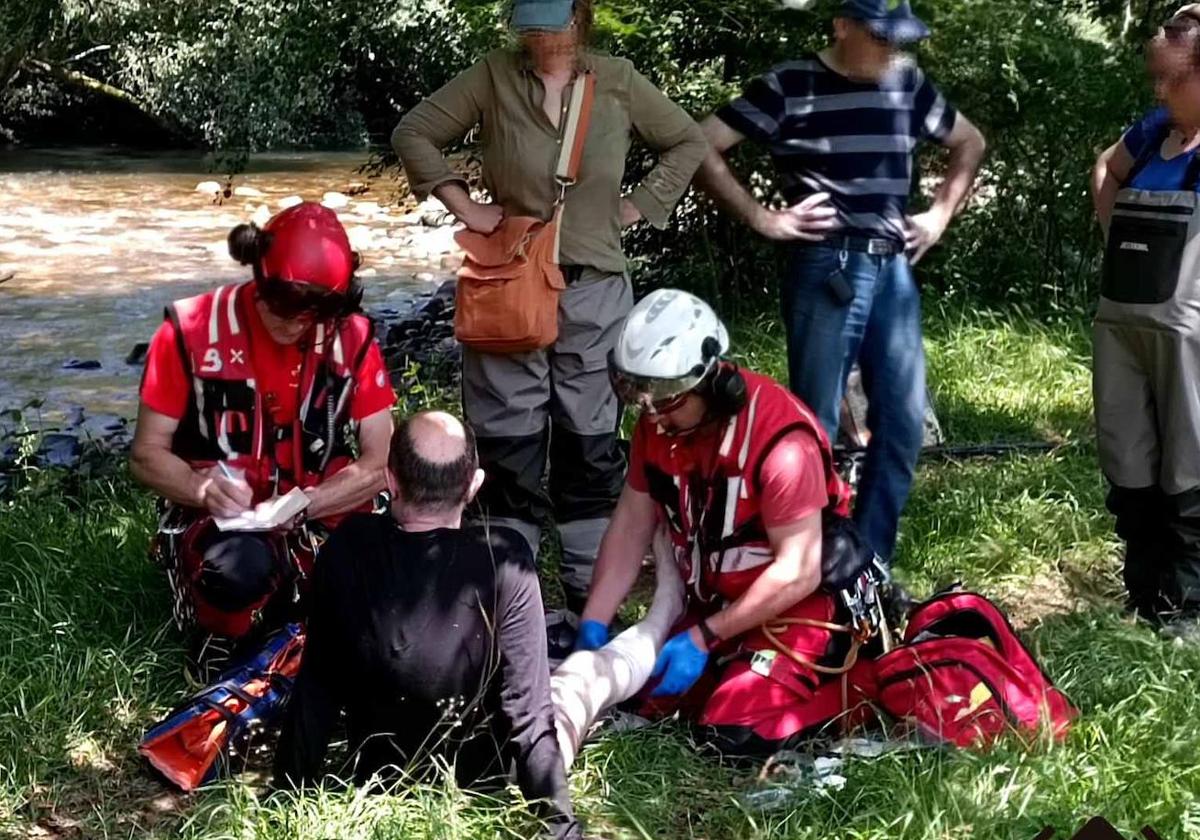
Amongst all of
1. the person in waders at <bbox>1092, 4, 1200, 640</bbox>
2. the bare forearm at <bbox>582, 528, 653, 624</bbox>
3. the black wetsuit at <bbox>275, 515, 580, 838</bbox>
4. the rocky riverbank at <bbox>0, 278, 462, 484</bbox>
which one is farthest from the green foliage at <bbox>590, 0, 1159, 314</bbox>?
the black wetsuit at <bbox>275, 515, 580, 838</bbox>

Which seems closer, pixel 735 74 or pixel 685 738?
pixel 685 738

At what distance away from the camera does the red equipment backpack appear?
3342mm

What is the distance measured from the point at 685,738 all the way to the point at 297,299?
1.42 metres

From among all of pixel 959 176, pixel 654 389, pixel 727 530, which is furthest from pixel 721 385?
pixel 959 176

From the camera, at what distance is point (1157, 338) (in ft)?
13.0

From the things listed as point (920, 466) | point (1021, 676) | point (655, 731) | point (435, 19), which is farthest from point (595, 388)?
point (435, 19)

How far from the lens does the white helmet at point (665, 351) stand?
10.8ft

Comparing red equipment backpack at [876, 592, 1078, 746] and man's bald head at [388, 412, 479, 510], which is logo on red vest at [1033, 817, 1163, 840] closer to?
red equipment backpack at [876, 592, 1078, 746]

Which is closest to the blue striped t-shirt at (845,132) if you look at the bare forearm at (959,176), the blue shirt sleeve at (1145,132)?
the bare forearm at (959,176)

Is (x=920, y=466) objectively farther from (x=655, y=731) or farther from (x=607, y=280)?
(x=655, y=731)

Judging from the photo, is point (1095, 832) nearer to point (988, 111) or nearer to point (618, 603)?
point (618, 603)

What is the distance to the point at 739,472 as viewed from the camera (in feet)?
11.3

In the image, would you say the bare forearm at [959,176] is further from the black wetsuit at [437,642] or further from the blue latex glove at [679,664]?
the black wetsuit at [437,642]

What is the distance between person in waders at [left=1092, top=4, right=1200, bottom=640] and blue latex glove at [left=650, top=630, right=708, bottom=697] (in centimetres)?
142
